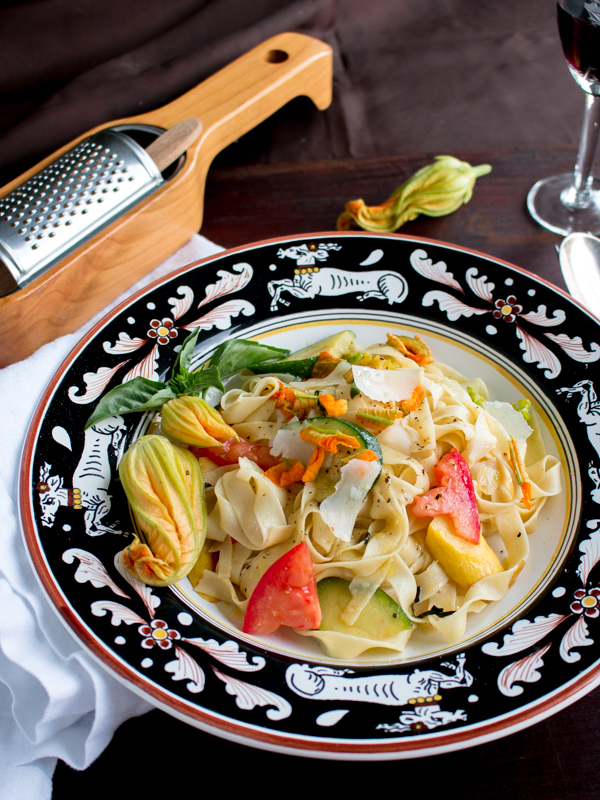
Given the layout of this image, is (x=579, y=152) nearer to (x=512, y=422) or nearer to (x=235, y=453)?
(x=512, y=422)

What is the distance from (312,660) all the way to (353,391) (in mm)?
1280

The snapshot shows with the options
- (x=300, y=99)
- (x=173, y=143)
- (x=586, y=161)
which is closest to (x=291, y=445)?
(x=173, y=143)

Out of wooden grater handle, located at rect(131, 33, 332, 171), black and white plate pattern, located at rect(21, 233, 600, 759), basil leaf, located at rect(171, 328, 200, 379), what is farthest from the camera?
wooden grater handle, located at rect(131, 33, 332, 171)

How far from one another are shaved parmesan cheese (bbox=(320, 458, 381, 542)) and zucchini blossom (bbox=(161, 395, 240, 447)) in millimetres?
614

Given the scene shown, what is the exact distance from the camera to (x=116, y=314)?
11.8 feet

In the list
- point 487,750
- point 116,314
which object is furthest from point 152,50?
point 487,750

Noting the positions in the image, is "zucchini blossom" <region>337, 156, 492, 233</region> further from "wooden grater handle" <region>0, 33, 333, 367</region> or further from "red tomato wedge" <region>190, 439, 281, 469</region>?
"red tomato wedge" <region>190, 439, 281, 469</region>

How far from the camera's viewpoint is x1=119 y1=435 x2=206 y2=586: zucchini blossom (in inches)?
107

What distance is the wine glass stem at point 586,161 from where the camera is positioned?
4.34 metres

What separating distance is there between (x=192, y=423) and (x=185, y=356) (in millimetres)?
545

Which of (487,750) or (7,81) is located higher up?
(7,81)

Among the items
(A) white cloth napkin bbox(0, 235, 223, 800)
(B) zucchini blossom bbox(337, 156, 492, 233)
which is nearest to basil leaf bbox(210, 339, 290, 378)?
(A) white cloth napkin bbox(0, 235, 223, 800)

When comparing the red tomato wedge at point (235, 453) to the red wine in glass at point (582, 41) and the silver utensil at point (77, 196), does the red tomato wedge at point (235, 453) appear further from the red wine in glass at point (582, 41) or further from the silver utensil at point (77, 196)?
the red wine in glass at point (582, 41)

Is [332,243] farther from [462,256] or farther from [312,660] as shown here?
[312,660]
